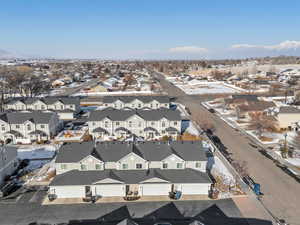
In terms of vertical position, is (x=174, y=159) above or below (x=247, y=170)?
above

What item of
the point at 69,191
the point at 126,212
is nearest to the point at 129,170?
the point at 126,212

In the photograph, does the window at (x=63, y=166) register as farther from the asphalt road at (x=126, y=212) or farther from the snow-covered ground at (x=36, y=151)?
the snow-covered ground at (x=36, y=151)

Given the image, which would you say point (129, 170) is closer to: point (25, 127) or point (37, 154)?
point (37, 154)

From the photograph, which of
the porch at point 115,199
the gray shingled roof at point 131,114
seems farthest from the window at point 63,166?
the gray shingled roof at point 131,114

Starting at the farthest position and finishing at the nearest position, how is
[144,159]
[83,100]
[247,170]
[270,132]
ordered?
1. [83,100]
2. [270,132]
3. [247,170]
4. [144,159]

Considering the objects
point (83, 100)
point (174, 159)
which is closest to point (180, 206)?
point (174, 159)

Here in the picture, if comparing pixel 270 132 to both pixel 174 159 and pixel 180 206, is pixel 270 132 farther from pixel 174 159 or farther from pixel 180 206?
pixel 180 206

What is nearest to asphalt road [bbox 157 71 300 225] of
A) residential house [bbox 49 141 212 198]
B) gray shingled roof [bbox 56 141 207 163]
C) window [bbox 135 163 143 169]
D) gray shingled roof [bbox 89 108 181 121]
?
residential house [bbox 49 141 212 198]
